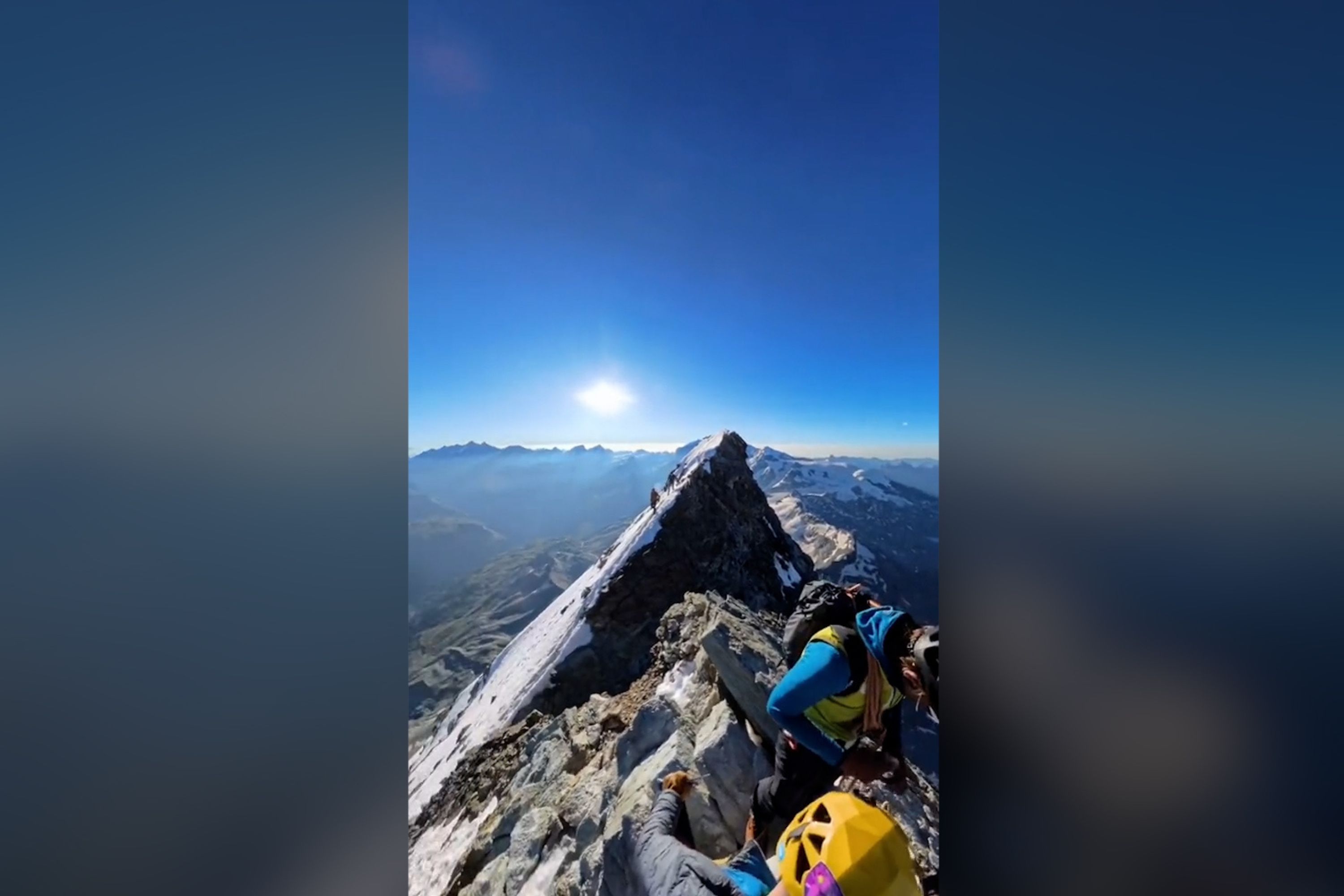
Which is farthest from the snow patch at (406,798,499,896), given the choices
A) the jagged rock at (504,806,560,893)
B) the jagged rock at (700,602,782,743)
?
the jagged rock at (700,602,782,743)

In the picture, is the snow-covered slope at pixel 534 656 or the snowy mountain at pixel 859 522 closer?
the snowy mountain at pixel 859 522

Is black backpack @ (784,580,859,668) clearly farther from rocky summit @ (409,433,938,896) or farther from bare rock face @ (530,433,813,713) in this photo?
bare rock face @ (530,433,813,713)

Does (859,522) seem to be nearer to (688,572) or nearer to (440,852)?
(688,572)

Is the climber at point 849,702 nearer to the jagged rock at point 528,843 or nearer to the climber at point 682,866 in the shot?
the climber at point 682,866

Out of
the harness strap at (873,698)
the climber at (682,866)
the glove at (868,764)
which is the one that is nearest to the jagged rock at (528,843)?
the climber at (682,866)

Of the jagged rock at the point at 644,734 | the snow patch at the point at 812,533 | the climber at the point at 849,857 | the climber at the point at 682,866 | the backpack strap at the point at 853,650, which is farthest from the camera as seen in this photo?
the snow patch at the point at 812,533
